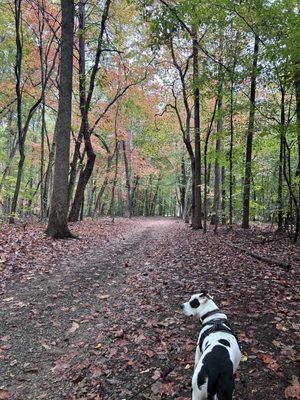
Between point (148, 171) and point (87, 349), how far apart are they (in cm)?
3213

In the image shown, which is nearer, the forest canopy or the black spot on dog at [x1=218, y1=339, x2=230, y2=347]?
the black spot on dog at [x1=218, y1=339, x2=230, y2=347]

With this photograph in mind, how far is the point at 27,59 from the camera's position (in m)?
19.2

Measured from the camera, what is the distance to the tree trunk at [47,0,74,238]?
12062 millimetres

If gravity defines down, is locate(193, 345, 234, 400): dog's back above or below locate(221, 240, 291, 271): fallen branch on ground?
below

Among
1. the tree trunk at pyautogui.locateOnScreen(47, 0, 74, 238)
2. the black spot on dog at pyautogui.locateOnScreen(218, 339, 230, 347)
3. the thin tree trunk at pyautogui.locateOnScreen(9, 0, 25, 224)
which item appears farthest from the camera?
the thin tree trunk at pyautogui.locateOnScreen(9, 0, 25, 224)

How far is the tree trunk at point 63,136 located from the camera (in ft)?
39.6

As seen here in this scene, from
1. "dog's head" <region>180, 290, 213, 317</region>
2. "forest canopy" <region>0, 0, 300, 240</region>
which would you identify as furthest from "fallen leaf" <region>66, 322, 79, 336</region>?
"forest canopy" <region>0, 0, 300, 240</region>

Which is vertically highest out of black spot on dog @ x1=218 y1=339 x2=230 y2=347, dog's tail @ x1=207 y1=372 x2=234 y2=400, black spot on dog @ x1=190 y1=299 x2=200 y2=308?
black spot on dog @ x1=190 y1=299 x2=200 y2=308

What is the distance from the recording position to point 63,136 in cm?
1224

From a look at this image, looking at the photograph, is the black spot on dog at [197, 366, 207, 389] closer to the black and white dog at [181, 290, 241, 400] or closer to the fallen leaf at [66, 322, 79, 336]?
the black and white dog at [181, 290, 241, 400]

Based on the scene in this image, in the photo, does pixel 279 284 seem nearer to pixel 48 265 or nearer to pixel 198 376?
pixel 198 376

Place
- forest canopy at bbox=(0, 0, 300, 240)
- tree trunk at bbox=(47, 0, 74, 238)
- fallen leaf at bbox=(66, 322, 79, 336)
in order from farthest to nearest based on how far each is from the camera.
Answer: tree trunk at bbox=(47, 0, 74, 238) → forest canopy at bbox=(0, 0, 300, 240) → fallen leaf at bbox=(66, 322, 79, 336)

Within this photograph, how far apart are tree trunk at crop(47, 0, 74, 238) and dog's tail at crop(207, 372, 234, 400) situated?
9992 mm

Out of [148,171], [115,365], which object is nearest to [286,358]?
[115,365]
